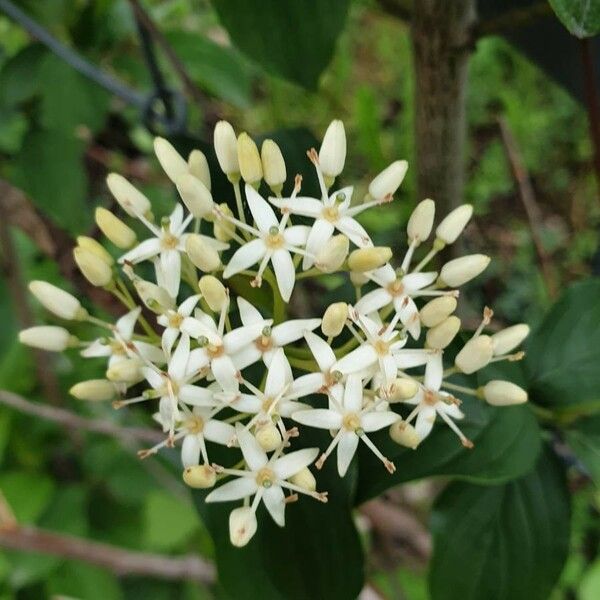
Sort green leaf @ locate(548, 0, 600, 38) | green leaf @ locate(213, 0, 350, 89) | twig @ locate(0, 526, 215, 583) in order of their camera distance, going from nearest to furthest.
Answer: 1. green leaf @ locate(548, 0, 600, 38)
2. green leaf @ locate(213, 0, 350, 89)
3. twig @ locate(0, 526, 215, 583)

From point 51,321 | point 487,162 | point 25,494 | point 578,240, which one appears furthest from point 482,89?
point 25,494

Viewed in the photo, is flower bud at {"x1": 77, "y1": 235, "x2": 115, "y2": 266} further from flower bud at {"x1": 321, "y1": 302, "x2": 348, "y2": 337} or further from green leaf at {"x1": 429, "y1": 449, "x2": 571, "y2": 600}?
green leaf at {"x1": 429, "y1": 449, "x2": 571, "y2": 600}

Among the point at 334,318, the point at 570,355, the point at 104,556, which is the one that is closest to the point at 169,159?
the point at 334,318

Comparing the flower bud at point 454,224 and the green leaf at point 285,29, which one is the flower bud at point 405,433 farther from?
the green leaf at point 285,29

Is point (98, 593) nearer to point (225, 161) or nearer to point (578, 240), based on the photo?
point (225, 161)

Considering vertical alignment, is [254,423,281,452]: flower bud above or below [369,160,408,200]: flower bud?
below

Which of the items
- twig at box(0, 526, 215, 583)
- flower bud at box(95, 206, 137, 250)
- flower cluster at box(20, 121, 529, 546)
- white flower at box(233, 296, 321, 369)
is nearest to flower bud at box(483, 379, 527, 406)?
flower cluster at box(20, 121, 529, 546)

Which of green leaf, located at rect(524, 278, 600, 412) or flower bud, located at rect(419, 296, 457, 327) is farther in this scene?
green leaf, located at rect(524, 278, 600, 412)
